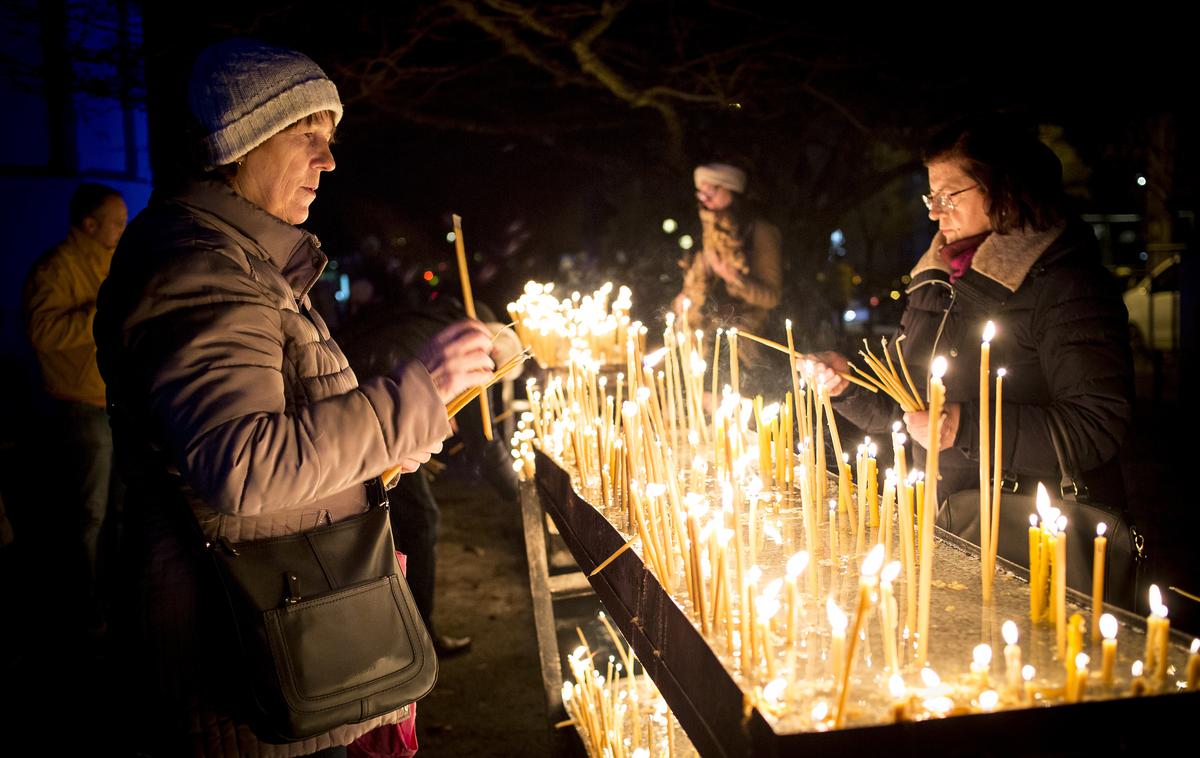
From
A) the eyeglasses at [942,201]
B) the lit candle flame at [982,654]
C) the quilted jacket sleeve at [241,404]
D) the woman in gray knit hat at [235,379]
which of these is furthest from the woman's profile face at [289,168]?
the eyeglasses at [942,201]

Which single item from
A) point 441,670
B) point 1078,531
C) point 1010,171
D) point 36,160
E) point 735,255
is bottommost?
point 441,670

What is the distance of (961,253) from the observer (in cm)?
264

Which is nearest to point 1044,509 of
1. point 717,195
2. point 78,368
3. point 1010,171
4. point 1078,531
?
point 1078,531

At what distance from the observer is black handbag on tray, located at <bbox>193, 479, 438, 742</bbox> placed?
157cm

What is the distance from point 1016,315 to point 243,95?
81.1 inches

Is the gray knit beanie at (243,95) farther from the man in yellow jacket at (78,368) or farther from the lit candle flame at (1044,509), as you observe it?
the man in yellow jacket at (78,368)

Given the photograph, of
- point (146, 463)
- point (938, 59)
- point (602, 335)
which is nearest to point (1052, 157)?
point (146, 463)

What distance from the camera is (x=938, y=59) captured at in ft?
18.3

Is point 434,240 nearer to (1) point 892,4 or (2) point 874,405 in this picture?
(1) point 892,4

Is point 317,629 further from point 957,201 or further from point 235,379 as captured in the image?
point 957,201

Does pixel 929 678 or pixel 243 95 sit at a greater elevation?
pixel 243 95

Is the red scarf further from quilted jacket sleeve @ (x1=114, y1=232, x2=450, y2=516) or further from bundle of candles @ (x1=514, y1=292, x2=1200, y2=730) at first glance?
quilted jacket sleeve @ (x1=114, y1=232, x2=450, y2=516)

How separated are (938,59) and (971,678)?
5.26m

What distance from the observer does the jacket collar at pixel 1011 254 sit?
7.86 ft
